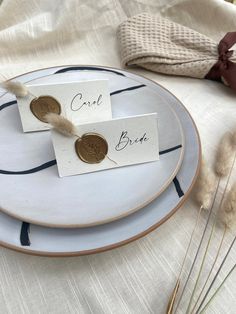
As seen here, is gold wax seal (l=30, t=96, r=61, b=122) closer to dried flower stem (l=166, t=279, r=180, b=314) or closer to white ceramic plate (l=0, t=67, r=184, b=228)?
white ceramic plate (l=0, t=67, r=184, b=228)

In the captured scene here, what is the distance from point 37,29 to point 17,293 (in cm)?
60

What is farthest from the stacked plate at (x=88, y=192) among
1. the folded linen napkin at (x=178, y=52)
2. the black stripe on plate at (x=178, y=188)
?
the folded linen napkin at (x=178, y=52)

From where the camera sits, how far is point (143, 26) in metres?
0.74

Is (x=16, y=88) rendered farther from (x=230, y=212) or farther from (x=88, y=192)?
(x=230, y=212)

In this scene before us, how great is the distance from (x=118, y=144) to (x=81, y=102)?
0.12 metres

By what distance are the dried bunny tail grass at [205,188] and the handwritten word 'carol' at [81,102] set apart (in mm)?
195

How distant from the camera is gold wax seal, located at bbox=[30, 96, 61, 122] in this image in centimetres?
52

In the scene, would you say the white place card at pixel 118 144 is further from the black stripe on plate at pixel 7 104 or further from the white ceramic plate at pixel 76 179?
the black stripe on plate at pixel 7 104

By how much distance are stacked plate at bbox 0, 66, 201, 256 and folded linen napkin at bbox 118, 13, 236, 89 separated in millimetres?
167

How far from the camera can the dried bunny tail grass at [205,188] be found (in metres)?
0.46

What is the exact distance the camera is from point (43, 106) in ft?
1.72

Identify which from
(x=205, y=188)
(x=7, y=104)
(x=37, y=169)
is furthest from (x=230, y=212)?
(x=7, y=104)

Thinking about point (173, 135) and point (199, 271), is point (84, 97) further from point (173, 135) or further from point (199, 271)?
point (199, 271)

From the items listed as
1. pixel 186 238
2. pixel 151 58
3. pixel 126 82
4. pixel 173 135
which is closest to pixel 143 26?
pixel 151 58
